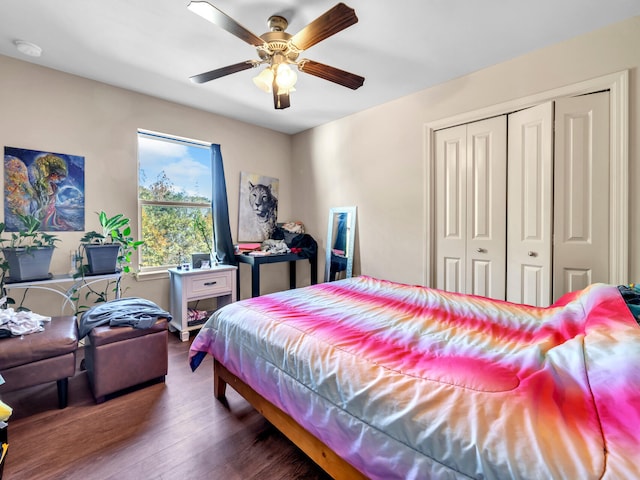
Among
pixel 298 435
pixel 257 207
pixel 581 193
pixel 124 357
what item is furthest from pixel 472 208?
pixel 124 357

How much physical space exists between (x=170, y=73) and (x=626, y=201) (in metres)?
3.70

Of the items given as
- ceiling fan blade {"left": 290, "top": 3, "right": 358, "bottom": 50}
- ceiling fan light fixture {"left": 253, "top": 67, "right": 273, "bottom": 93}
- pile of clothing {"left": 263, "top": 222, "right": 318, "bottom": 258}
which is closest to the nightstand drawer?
pile of clothing {"left": 263, "top": 222, "right": 318, "bottom": 258}

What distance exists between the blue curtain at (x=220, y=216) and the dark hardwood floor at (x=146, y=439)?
5.60ft

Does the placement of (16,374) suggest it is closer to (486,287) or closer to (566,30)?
(486,287)

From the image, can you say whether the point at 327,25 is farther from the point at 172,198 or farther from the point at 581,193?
the point at 172,198

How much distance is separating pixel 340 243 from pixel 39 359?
2884 mm

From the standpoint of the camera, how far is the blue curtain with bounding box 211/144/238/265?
353 cm

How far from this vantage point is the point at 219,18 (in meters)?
1.45

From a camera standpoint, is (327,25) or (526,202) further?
(526,202)

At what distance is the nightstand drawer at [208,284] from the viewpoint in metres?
3.03

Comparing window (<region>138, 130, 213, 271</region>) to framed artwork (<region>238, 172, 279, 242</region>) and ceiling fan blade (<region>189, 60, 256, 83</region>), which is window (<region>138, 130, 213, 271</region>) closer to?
framed artwork (<region>238, 172, 279, 242</region>)

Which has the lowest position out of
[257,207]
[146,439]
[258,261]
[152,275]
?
[146,439]

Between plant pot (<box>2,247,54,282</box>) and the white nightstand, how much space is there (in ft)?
3.33

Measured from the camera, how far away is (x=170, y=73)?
2.58 meters
